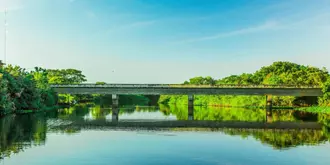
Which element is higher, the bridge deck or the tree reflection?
the bridge deck

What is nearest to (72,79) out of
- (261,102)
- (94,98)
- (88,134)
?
(94,98)

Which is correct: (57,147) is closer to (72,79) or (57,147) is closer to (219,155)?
(219,155)

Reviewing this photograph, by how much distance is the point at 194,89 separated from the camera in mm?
85812

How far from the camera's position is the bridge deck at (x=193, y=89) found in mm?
82000

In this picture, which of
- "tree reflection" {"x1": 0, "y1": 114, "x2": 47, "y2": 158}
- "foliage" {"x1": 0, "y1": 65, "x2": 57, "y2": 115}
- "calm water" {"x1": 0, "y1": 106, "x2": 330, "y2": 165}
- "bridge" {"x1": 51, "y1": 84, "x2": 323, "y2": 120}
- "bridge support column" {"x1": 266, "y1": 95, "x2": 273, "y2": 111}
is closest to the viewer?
"calm water" {"x1": 0, "y1": 106, "x2": 330, "y2": 165}

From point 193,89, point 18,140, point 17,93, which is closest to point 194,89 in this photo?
point 193,89

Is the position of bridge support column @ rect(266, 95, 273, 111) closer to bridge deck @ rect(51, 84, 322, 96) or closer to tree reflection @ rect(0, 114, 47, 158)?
bridge deck @ rect(51, 84, 322, 96)

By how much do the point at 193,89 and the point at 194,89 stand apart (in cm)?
25

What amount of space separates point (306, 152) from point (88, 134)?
17764 millimetres

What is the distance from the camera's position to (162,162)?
19.5m

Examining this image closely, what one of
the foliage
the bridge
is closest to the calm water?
→ the foliage

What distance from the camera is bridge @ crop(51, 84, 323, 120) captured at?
8200cm

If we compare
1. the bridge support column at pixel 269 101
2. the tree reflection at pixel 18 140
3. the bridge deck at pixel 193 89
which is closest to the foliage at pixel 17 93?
the bridge deck at pixel 193 89

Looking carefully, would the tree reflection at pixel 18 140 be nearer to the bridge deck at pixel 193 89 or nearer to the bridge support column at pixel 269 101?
the bridge deck at pixel 193 89
